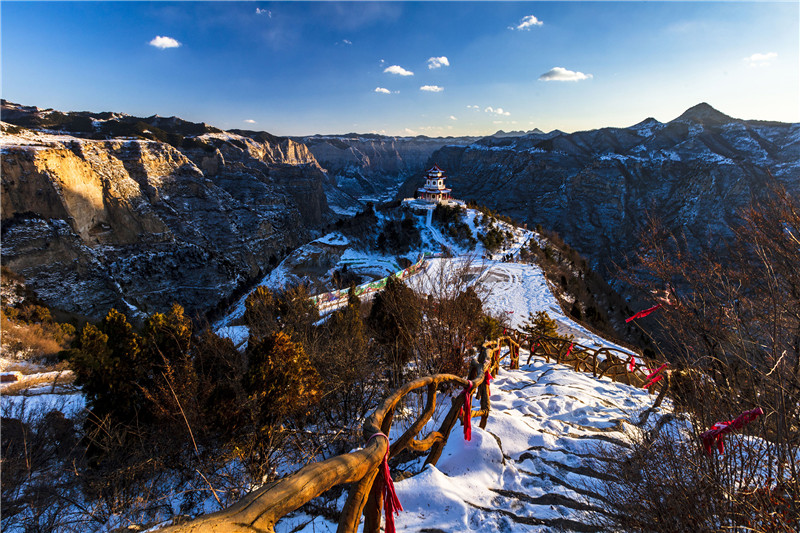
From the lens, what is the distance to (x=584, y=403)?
559 centimetres

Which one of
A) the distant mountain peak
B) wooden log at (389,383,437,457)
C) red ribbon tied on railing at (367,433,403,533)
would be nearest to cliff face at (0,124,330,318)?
wooden log at (389,383,437,457)

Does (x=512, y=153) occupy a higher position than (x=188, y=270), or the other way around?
(x=512, y=153)

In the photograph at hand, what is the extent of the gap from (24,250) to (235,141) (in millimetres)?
78895

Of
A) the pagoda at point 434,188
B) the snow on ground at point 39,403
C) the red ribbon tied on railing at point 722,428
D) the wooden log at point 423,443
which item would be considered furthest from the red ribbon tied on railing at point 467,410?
the pagoda at point 434,188

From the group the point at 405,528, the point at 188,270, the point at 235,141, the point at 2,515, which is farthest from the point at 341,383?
the point at 235,141

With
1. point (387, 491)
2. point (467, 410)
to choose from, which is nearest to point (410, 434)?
point (387, 491)

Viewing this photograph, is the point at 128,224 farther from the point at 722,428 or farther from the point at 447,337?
the point at 722,428

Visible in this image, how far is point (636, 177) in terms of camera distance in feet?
285

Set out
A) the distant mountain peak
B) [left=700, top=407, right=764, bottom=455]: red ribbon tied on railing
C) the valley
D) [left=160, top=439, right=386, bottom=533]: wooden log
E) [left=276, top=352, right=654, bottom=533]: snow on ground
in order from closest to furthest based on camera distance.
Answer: [left=160, top=439, right=386, bottom=533]: wooden log
[left=700, top=407, right=764, bottom=455]: red ribbon tied on railing
[left=276, top=352, right=654, bottom=533]: snow on ground
the valley
the distant mountain peak

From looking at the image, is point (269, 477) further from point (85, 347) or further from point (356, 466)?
point (85, 347)

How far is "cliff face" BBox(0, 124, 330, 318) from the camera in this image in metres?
37.5

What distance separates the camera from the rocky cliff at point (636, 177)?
6894 cm

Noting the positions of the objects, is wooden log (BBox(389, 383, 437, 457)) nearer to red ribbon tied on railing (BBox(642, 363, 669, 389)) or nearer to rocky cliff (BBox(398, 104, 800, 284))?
red ribbon tied on railing (BBox(642, 363, 669, 389))

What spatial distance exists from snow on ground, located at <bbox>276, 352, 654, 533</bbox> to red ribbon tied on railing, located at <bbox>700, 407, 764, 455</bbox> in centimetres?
109
